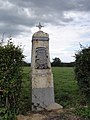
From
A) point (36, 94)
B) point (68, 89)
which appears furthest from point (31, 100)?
point (68, 89)

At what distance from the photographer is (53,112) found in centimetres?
1135

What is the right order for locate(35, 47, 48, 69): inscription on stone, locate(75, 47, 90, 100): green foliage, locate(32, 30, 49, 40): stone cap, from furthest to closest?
1. locate(75, 47, 90, 100): green foliage
2. locate(32, 30, 49, 40): stone cap
3. locate(35, 47, 48, 69): inscription on stone

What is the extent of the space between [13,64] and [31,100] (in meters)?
2.31

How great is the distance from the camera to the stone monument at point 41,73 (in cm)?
1219

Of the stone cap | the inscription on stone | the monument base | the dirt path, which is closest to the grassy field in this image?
the monument base

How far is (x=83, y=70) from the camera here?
1288 centimetres

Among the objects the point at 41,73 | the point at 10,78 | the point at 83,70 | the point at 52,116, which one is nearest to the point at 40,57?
the point at 41,73

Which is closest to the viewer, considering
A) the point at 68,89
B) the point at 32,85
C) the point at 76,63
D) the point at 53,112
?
the point at 53,112

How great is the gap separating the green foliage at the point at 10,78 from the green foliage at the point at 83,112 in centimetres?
200

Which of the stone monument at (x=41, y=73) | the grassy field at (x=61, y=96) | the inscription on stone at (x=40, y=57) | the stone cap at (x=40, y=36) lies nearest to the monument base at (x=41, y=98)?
the stone monument at (x=41, y=73)

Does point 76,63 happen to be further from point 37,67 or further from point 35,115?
point 35,115

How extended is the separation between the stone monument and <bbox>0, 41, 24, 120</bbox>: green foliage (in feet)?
4.81

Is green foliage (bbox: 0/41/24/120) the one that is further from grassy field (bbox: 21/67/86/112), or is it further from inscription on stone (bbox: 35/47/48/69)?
inscription on stone (bbox: 35/47/48/69)

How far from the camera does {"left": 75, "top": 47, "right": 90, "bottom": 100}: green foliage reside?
12.8 meters
